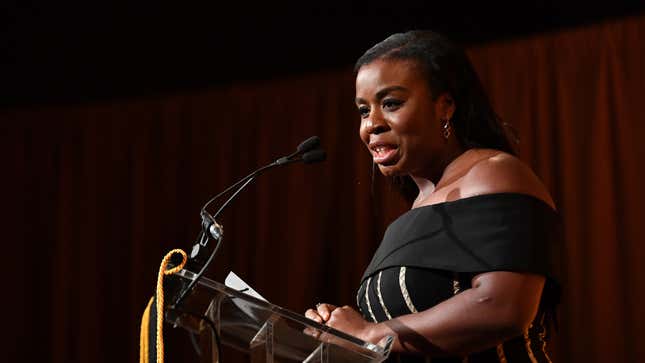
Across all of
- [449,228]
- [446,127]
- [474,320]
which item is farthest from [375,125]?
[474,320]

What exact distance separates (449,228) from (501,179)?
14cm

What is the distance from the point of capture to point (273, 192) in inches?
167

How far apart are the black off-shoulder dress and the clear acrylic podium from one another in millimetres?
236

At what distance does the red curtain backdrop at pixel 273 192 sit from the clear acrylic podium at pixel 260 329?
1.88 meters

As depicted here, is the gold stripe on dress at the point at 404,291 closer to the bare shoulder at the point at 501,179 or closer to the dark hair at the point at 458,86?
the bare shoulder at the point at 501,179

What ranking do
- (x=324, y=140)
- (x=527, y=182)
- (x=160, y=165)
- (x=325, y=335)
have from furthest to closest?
(x=160, y=165), (x=324, y=140), (x=527, y=182), (x=325, y=335)

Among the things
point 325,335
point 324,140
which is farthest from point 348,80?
point 325,335

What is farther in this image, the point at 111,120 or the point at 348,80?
the point at 111,120

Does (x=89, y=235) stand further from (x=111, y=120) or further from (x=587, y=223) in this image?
(x=587, y=223)

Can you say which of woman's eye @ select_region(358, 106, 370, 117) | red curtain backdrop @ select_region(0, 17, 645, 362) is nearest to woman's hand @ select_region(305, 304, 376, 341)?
woman's eye @ select_region(358, 106, 370, 117)

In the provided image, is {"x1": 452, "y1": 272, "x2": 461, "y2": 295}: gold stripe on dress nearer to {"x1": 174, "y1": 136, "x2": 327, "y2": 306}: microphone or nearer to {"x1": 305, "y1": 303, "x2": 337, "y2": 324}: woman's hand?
{"x1": 305, "y1": 303, "x2": 337, "y2": 324}: woman's hand

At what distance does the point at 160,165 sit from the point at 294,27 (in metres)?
1.01

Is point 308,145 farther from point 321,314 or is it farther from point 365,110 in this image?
point 321,314

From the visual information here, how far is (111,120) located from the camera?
4.62 metres
